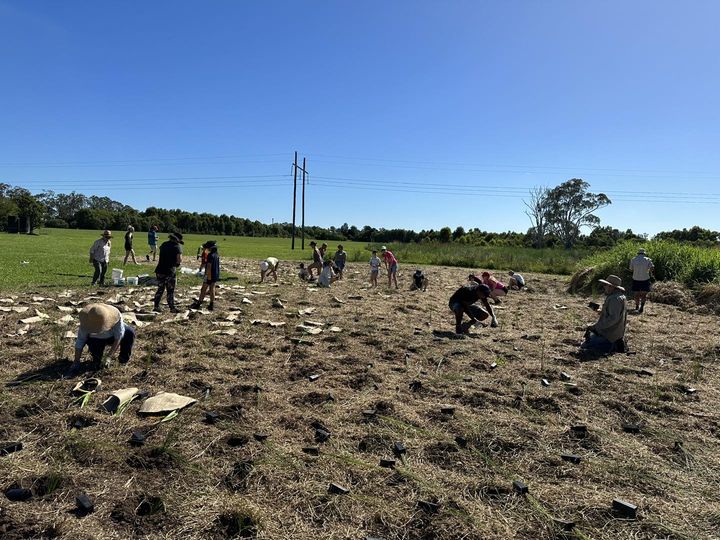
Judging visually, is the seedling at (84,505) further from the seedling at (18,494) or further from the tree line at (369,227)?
the tree line at (369,227)

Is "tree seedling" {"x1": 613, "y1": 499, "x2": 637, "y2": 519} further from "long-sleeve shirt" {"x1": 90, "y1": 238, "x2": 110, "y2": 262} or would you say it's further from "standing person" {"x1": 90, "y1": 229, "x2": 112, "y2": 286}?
"long-sleeve shirt" {"x1": 90, "y1": 238, "x2": 110, "y2": 262}

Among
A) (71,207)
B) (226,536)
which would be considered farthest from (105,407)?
→ (71,207)

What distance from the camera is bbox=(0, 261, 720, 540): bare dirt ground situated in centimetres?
322

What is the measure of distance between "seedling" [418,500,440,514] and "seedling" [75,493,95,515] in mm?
2268

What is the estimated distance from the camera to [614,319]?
26.9ft

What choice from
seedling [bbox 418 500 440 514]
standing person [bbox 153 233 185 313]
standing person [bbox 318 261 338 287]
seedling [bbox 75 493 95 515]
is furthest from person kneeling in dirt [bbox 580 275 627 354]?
standing person [bbox 318 261 338 287]

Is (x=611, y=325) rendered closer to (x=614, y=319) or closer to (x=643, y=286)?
(x=614, y=319)

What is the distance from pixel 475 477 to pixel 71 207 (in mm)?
126988

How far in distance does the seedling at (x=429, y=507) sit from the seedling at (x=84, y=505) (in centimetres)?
227

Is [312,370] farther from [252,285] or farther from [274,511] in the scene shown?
[252,285]

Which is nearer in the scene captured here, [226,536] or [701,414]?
[226,536]

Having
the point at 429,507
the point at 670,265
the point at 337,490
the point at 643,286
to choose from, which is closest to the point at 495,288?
the point at 643,286

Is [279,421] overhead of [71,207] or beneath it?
beneath

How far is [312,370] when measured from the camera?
6.43 meters
